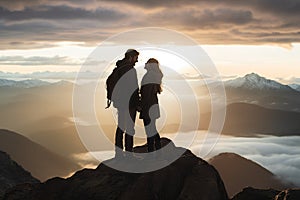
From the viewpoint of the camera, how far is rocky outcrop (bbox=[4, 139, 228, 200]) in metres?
15.0

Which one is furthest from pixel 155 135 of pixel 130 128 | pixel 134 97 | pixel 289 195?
pixel 289 195

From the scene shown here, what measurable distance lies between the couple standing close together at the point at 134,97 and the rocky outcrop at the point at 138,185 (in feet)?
3.58

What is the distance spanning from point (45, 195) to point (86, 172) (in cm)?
175

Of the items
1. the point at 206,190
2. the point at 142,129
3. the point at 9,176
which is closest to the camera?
the point at 206,190

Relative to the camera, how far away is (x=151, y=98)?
1591 centimetres

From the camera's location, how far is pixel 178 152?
1703 centimetres

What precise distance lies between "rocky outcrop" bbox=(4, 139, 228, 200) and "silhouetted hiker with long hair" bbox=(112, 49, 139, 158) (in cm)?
105

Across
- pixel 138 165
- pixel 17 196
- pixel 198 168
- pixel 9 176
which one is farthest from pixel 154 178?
pixel 9 176

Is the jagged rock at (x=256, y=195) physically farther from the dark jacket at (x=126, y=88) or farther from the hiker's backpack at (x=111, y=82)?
the hiker's backpack at (x=111, y=82)

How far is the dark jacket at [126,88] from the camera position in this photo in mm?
15703

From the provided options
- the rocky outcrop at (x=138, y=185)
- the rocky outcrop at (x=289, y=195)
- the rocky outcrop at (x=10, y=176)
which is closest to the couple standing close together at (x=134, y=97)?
the rocky outcrop at (x=138, y=185)

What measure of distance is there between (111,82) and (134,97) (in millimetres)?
974

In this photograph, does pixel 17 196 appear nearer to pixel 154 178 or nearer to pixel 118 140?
pixel 118 140

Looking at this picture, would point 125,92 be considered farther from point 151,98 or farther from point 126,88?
point 151,98
